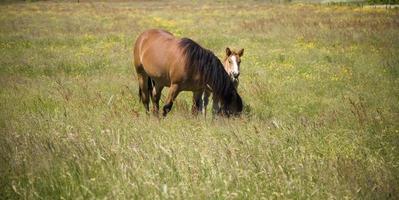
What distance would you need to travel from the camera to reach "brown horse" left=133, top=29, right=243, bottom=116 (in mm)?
7414

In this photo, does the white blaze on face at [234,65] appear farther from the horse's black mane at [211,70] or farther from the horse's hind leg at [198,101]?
the horse's hind leg at [198,101]

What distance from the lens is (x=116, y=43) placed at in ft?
61.9

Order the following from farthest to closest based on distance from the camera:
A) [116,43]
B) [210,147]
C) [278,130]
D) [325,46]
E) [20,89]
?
[116,43], [325,46], [20,89], [278,130], [210,147]

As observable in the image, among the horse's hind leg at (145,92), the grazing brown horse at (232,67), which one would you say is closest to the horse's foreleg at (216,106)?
the grazing brown horse at (232,67)

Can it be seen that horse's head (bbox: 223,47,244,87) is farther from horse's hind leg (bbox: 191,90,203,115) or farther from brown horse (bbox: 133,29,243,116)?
horse's hind leg (bbox: 191,90,203,115)

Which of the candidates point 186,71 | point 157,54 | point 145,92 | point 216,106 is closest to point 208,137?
point 216,106

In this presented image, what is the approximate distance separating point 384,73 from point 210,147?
8628mm

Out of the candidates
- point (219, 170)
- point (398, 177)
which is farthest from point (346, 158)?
point (219, 170)

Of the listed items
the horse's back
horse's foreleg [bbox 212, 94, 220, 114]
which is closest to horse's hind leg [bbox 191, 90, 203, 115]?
horse's foreleg [bbox 212, 94, 220, 114]

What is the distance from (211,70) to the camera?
746cm

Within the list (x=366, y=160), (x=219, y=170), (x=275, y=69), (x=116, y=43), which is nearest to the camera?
(x=219, y=170)

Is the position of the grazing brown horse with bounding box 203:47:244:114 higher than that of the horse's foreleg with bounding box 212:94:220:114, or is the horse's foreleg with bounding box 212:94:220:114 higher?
the grazing brown horse with bounding box 203:47:244:114

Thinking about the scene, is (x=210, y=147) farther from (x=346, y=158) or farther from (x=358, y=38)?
(x=358, y=38)

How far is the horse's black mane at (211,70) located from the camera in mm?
7387
